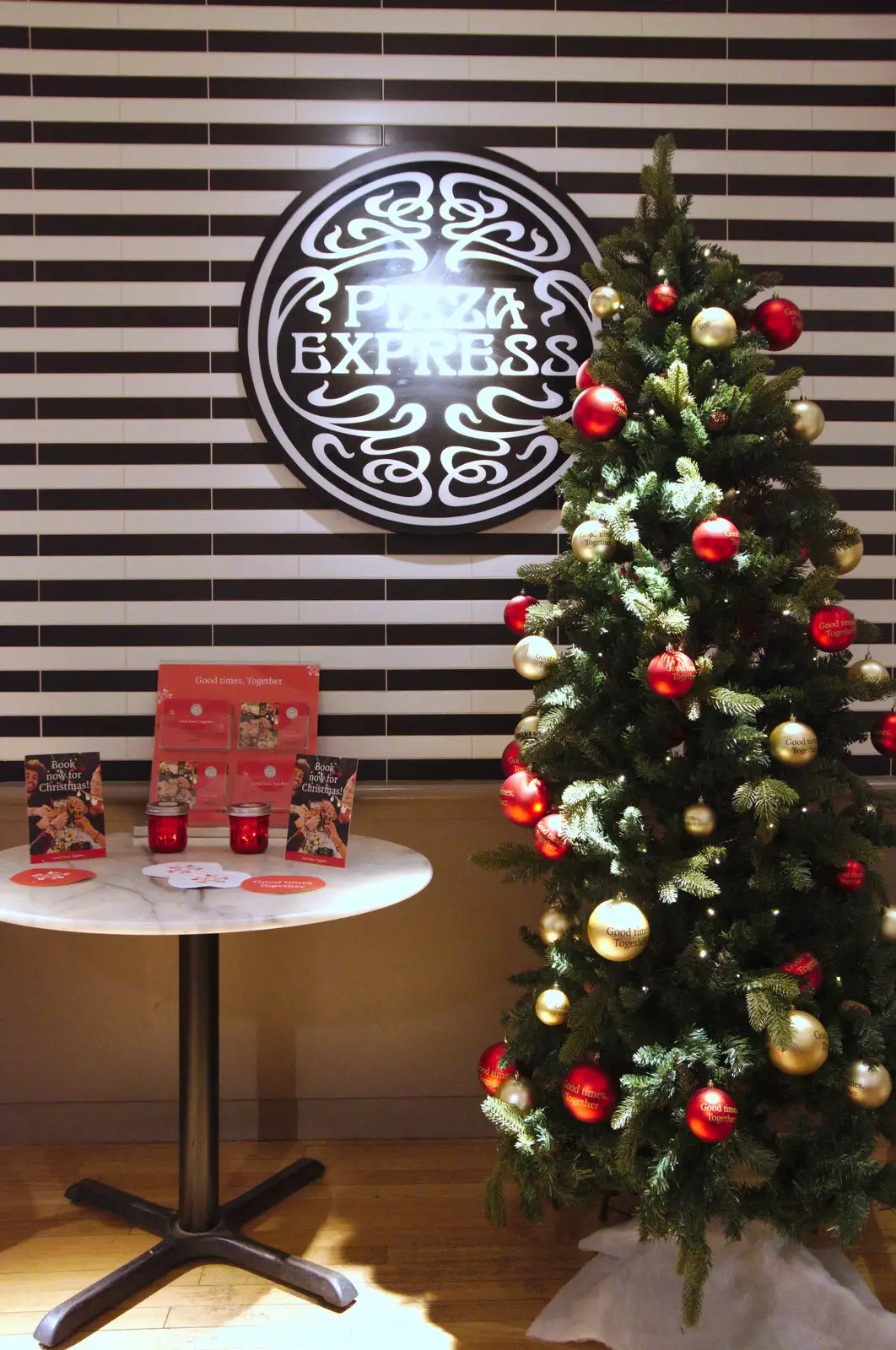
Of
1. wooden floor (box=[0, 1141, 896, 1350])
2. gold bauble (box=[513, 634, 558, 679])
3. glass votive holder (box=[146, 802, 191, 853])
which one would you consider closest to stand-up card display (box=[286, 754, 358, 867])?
glass votive holder (box=[146, 802, 191, 853])

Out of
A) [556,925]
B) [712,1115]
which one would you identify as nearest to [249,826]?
[556,925]

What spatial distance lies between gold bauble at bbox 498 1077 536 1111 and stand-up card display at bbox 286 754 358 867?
0.55 meters

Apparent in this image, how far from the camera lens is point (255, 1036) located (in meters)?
2.58

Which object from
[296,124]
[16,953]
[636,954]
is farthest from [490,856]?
[296,124]

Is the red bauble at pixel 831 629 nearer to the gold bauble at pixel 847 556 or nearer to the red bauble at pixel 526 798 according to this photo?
the gold bauble at pixel 847 556

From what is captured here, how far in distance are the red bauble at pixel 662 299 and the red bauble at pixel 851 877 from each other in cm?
112

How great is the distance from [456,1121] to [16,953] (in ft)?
4.02

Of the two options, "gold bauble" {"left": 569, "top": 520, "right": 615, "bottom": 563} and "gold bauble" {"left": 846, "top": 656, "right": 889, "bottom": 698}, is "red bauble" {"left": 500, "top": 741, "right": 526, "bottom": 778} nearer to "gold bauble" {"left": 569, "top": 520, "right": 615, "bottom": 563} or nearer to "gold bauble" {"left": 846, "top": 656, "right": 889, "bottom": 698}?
"gold bauble" {"left": 569, "top": 520, "right": 615, "bottom": 563}

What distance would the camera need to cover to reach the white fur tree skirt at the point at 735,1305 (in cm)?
179

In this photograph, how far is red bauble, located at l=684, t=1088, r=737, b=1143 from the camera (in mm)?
1628

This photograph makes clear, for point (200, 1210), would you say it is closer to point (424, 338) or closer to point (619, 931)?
point (619, 931)

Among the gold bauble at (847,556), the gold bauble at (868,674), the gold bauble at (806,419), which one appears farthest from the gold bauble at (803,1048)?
the gold bauble at (806,419)

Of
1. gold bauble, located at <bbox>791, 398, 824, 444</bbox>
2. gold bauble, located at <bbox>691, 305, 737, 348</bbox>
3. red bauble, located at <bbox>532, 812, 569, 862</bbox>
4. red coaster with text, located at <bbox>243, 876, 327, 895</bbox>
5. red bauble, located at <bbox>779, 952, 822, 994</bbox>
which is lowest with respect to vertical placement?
red bauble, located at <bbox>779, 952, 822, 994</bbox>

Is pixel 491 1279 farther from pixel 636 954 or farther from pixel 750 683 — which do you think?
pixel 750 683
